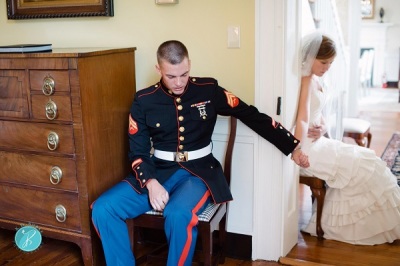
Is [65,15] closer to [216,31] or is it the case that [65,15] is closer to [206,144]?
[216,31]

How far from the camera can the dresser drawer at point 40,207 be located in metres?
2.34

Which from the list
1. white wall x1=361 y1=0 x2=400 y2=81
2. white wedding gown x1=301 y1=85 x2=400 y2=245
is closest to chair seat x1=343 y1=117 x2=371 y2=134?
white wedding gown x1=301 y1=85 x2=400 y2=245

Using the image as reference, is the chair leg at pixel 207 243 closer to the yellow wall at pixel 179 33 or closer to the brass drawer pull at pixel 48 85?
the yellow wall at pixel 179 33

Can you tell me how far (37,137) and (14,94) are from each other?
0.23 m

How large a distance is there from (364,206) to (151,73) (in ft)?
4.59

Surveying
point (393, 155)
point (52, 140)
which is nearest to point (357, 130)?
point (393, 155)

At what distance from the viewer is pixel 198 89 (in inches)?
90.0

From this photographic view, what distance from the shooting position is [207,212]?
2.12m

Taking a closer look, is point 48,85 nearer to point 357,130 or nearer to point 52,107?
point 52,107

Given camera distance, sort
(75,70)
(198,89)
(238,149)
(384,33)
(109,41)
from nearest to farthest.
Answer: (75,70), (198,89), (238,149), (109,41), (384,33)

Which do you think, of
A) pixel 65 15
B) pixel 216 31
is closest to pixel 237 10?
pixel 216 31

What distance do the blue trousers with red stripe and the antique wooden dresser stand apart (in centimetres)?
18

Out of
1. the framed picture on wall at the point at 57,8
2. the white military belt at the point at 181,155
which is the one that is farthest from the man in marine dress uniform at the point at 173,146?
the framed picture on wall at the point at 57,8

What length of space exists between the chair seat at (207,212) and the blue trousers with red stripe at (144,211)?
0.02 meters
